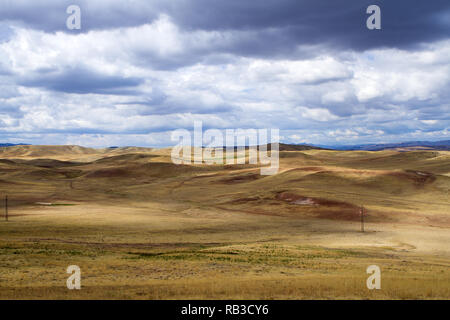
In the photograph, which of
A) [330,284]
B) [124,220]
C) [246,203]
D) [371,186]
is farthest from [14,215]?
[371,186]

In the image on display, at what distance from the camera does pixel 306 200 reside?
84188 mm

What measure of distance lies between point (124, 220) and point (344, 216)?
37.0 meters

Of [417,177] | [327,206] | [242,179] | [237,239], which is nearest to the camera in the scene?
[237,239]

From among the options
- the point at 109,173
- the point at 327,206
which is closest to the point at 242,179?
the point at 327,206

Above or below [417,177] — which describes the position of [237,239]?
below

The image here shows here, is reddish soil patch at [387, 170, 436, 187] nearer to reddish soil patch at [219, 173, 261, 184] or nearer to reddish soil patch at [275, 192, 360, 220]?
reddish soil patch at [275, 192, 360, 220]

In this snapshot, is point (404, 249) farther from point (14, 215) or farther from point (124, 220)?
point (14, 215)

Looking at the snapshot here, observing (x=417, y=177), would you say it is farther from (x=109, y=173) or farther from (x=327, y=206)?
(x=109, y=173)
